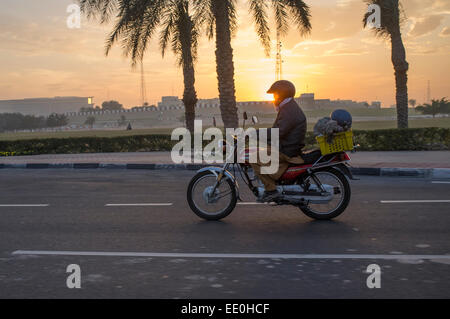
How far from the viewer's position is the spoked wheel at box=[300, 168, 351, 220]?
23.7 feet

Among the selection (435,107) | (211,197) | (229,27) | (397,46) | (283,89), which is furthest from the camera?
(435,107)

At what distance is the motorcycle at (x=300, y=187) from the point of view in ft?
23.5

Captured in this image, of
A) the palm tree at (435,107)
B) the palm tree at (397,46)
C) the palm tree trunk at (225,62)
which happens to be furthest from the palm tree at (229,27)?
the palm tree at (435,107)

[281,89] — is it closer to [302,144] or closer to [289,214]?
[302,144]

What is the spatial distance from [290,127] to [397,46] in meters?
19.6

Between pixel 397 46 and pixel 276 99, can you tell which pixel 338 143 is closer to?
pixel 276 99

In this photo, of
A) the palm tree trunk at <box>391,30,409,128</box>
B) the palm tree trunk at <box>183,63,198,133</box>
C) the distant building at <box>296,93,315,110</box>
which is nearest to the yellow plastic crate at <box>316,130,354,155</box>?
the palm tree trunk at <box>183,63,198,133</box>

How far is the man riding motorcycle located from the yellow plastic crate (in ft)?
0.97

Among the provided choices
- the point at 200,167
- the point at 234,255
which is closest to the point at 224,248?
the point at 234,255

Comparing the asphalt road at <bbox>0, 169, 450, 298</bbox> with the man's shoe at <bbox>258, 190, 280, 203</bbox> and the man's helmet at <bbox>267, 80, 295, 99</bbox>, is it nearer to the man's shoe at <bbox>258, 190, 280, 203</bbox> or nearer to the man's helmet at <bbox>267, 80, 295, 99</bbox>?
the man's shoe at <bbox>258, 190, 280, 203</bbox>

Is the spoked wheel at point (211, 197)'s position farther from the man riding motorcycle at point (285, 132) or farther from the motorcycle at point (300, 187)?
the man riding motorcycle at point (285, 132)

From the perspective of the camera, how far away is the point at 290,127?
23.2 feet

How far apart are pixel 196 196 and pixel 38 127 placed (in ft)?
497

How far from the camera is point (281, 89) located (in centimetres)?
711
